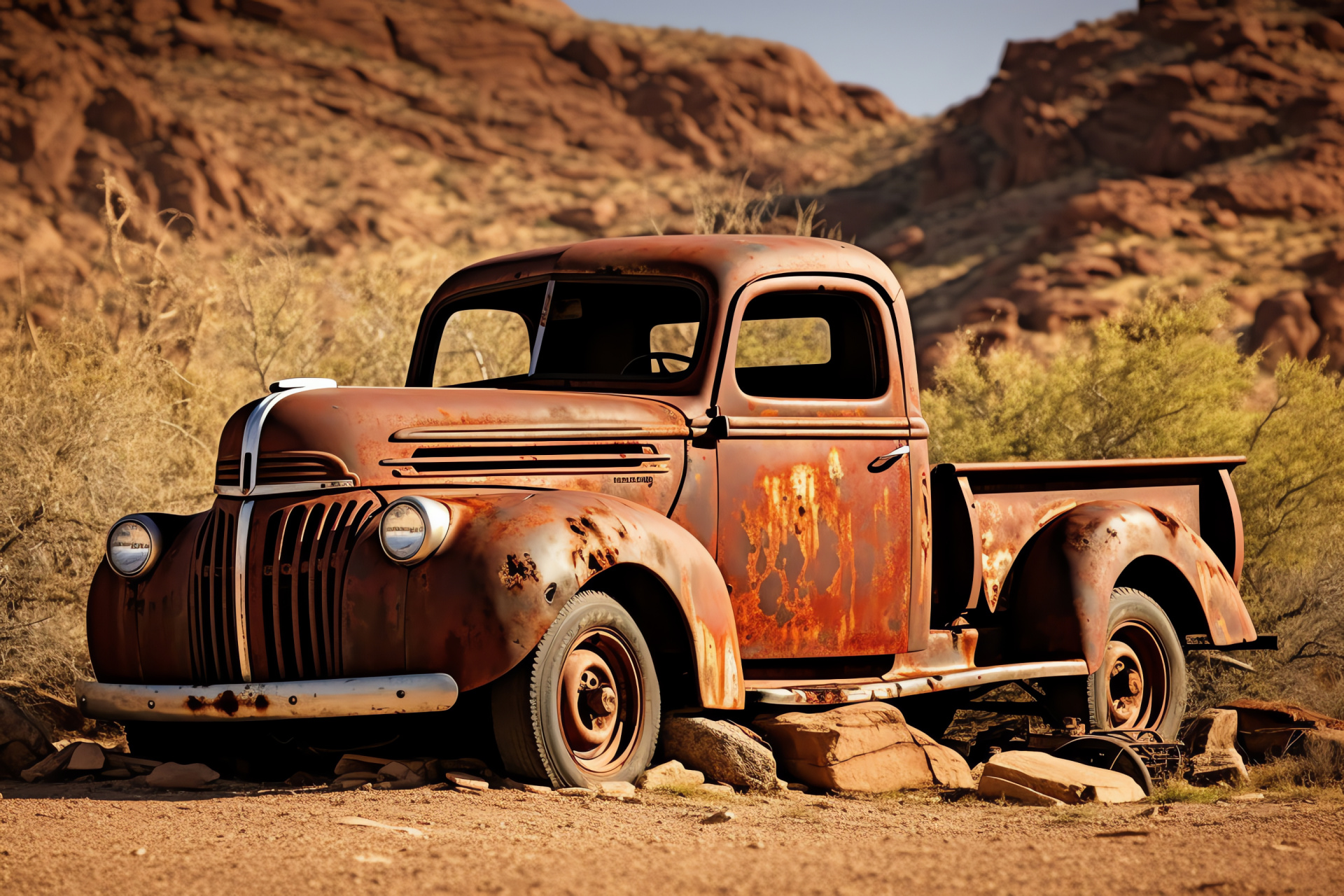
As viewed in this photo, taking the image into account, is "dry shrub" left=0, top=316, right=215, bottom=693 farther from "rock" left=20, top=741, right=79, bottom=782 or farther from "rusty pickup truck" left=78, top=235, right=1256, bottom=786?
"rusty pickup truck" left=78, top=235, right=1256, bottom=786

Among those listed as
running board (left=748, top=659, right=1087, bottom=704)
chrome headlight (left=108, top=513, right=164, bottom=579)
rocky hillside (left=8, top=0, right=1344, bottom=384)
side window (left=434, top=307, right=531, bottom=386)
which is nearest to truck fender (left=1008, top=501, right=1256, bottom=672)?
running board (left=748, top=659, right=1087, bottom=704)

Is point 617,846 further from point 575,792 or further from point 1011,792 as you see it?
point 1011,792

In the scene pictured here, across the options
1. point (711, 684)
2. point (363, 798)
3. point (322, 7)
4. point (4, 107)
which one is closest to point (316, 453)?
point (363, 798)

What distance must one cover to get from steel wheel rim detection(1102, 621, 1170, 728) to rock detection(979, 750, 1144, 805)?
1284 mm

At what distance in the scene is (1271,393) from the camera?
72.8 feet

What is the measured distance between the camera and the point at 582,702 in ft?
15.5

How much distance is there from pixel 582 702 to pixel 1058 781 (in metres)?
1.88

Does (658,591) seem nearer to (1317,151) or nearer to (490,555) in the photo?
(490,555)

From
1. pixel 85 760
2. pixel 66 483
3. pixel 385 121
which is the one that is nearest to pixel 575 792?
pixel 85 760

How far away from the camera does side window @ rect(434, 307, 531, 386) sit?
48.3ft

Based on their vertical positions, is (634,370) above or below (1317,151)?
below

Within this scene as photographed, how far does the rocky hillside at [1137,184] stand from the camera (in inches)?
1324

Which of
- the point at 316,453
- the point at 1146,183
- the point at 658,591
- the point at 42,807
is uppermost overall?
the point at 1146,183

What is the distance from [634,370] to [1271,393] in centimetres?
1909
